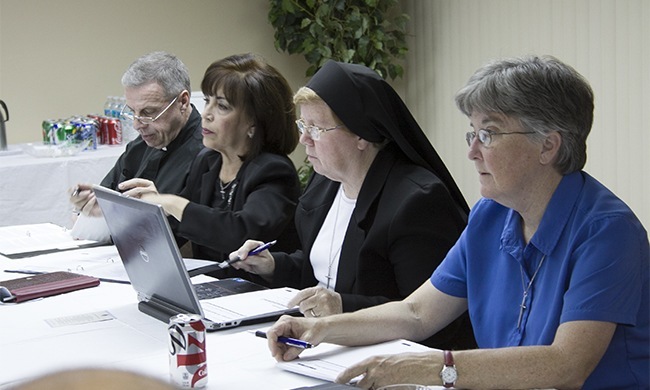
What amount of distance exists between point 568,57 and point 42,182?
2967 mm

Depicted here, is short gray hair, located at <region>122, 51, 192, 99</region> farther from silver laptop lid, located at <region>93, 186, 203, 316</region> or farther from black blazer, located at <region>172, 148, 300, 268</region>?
silver laptop lid, located at <region>93, 186, 203, 316</region>

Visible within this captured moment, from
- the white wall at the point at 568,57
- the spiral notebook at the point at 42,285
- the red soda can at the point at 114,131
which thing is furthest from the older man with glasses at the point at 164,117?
the white wall at the point at 568,57

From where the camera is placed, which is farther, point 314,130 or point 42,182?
point 42,182

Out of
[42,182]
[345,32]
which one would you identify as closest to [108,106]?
[42,182]

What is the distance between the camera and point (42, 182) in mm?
4773

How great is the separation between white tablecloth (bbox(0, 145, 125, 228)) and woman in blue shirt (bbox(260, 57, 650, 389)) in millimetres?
3243

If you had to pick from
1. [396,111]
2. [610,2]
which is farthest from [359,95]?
[610,2]

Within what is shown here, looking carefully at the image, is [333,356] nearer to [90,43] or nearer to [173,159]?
[173,159]

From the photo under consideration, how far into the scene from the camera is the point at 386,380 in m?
1.60

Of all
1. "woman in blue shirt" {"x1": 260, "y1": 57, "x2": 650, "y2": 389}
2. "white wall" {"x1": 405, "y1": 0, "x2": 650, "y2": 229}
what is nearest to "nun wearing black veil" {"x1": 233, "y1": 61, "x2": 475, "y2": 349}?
"woman in blue shirt" {"x1": 260, "y1": 57, "x2": 650, "y2": 389}

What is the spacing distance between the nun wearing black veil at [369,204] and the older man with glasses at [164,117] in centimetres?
114

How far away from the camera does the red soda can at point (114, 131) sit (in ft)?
17.3

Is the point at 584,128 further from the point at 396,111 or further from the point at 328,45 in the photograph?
the point at 328,45

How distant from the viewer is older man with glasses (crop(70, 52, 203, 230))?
3.68 metres
